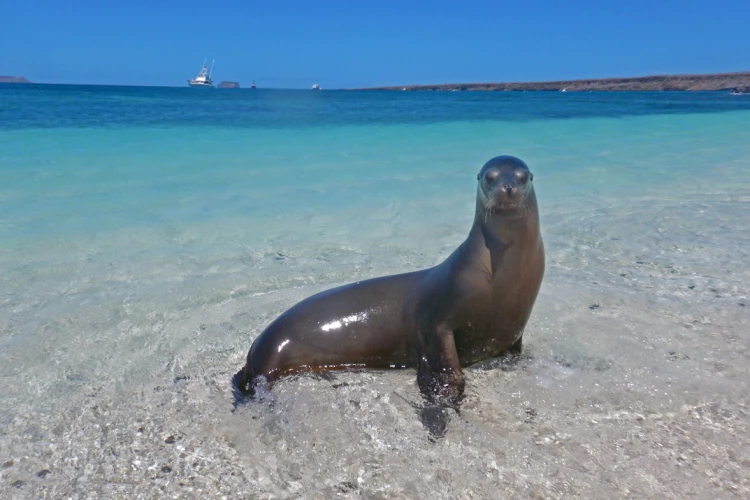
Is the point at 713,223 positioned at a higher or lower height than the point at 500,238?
lower

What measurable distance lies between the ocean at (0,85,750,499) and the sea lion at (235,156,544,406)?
0.13m

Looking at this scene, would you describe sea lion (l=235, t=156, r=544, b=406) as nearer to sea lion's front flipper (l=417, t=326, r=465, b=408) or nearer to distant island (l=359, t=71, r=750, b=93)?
sea lion's front flipper (l=417, t=326, r=465, b=408)

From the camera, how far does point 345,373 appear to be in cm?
334

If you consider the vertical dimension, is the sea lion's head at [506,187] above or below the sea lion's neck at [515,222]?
above

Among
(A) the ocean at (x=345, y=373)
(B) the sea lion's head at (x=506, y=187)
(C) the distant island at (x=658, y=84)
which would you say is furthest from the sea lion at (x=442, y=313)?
(C) the distant island at (x=658, y=84)

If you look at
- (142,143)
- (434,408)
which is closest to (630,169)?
(434,408)

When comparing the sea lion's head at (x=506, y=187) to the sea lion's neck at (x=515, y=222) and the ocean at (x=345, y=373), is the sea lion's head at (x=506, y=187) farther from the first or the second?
the ocean at (x=345, y=373)

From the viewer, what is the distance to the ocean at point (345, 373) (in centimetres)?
249

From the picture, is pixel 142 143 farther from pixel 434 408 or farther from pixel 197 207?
pixel 434 408

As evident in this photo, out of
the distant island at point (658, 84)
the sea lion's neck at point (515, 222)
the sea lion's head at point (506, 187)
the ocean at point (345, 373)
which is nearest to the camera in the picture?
the ocean at point (345, 373)

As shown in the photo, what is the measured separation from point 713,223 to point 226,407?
5.52 m

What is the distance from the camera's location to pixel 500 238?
3.05 metres

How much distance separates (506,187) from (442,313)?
72cm

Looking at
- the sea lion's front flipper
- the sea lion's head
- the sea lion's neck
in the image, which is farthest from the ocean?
the sea lion's head
